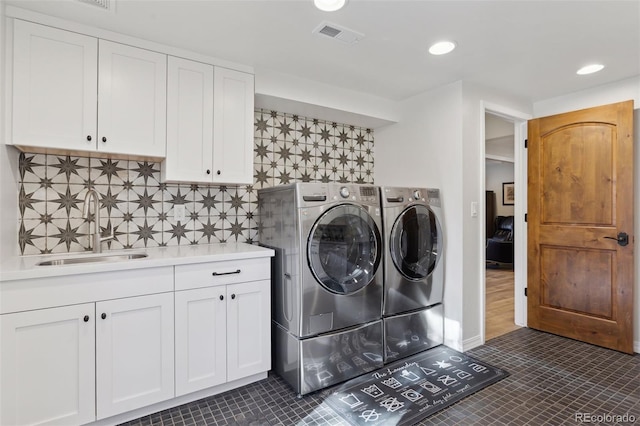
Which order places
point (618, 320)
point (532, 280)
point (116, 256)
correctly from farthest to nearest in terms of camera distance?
point (532, 280)
point (618, 320)
point (116, 256)


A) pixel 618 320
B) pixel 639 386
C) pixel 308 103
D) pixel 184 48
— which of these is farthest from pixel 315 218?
pixel 618 320

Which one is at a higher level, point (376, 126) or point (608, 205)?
point (376, 126)

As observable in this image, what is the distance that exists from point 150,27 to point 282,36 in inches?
31.5

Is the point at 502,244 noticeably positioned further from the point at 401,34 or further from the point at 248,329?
the point at 248,329

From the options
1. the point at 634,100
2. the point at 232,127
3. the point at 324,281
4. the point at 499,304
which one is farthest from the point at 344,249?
the point at 499,304

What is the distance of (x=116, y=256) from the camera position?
221 cm

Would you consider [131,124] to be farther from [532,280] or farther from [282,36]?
[532,280]

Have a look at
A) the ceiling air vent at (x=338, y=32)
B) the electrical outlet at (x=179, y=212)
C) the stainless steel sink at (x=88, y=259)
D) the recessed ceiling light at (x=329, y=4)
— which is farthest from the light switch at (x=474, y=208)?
the stainless steel sink at (x=88, y=259)

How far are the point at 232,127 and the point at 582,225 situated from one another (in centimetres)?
318

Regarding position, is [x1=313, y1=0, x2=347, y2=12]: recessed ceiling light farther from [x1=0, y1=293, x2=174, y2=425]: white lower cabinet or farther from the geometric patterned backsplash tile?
[x1=0, y1=293, x2=174, y2=425]: white lower cabinet

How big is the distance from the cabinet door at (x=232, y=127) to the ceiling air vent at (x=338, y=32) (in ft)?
2.42

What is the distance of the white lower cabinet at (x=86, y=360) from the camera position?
1.58 metres

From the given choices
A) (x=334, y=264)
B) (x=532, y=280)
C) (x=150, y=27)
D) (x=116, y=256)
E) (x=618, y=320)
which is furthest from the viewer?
(x=532, y=280)

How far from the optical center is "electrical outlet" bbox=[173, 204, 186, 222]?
258cm
